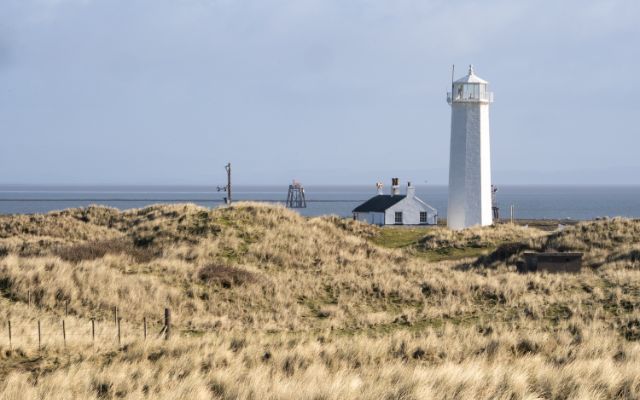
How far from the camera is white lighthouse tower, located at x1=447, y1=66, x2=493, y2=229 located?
2050 inches

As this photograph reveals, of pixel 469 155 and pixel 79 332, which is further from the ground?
pixel 469 155

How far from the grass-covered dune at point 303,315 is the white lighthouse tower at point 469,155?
10704 millimetres

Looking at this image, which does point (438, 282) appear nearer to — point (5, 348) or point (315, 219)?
point (5, 348)

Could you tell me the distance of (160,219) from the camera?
4019 cm

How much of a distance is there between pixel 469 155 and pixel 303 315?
3154 centimetres

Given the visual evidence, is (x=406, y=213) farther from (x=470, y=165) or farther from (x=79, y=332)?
(x=79, y=332)

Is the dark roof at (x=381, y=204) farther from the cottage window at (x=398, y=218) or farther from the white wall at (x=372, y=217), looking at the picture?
the cottage window at (x=398, y=218)

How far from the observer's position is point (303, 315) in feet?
75.0

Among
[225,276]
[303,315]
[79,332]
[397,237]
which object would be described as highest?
[225,276]

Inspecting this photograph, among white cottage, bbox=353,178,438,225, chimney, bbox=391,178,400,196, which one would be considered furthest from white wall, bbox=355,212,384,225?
chimney, bbox=391,178,400,196

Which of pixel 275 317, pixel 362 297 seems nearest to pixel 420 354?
pixel 275 317

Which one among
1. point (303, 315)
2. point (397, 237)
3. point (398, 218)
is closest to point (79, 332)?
point (303, 315)

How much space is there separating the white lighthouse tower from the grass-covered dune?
1070cm

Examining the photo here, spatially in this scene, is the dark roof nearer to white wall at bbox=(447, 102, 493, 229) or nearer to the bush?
white wall at bbox=(447, 102, 493, 229)
